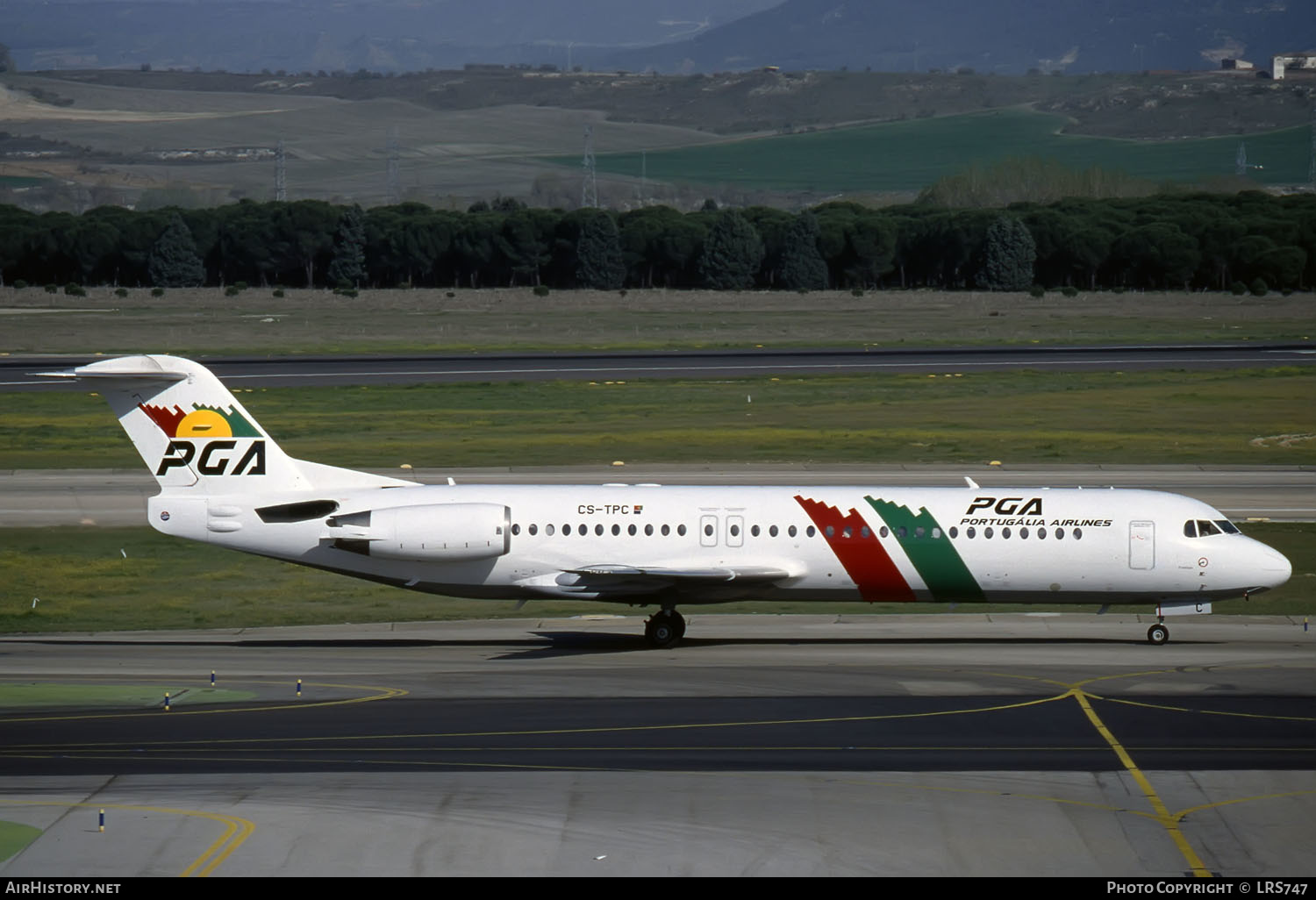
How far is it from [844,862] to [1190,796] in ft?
18.5

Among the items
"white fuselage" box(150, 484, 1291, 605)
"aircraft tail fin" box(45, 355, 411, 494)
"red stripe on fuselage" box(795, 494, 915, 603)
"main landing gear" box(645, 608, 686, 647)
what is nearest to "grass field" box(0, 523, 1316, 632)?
"white fuselage" box(150, 484, 1291, 605)

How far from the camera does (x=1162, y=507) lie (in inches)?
1276

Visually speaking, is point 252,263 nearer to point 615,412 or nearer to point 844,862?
point 615,412

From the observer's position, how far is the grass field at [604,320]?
4082 inches

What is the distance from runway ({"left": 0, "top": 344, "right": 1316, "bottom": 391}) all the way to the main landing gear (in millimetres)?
48416

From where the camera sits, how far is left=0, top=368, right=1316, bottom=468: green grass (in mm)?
58469

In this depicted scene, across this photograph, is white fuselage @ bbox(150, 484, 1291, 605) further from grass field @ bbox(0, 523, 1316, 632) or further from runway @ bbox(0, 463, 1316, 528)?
runway @ bbox(0, 463, 1316, 528)

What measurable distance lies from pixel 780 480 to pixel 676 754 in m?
29.1

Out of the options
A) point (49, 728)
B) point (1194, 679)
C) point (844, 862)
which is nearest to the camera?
point (844, 862)

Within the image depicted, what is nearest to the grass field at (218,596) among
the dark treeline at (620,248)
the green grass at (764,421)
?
the green grass at (764,421)

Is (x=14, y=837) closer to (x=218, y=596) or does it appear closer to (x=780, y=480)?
(x=218, y=596)

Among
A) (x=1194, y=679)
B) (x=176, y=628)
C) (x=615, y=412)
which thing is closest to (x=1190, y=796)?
(x=1194, y=679)

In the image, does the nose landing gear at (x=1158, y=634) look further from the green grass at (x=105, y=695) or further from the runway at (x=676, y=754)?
the green grass at (x=105, y=695)

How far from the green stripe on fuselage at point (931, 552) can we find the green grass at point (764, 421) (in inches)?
966
